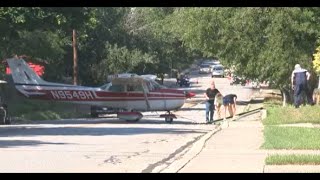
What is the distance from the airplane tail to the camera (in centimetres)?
3784

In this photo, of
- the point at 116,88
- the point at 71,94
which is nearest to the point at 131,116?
the point at 116,88

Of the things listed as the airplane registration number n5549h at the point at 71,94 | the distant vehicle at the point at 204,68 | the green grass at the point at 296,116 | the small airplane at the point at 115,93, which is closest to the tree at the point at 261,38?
the small airplane at the point at 115,93

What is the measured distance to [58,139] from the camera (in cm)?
2138

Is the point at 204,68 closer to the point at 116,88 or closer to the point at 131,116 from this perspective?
the point at 116,88

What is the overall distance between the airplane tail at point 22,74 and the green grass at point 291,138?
18946 mm

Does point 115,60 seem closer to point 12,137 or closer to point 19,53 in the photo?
point 19,53

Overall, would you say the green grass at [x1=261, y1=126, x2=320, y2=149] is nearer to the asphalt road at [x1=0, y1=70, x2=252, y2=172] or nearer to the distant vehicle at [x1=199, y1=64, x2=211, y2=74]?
the asphalt road at [x1=0, y1=70, x2=252, y2=172]

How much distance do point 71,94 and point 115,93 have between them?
226 centimetres

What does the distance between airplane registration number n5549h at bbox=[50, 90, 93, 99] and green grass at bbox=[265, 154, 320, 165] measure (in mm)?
23433

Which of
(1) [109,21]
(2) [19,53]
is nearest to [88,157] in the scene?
(2) [19,53]

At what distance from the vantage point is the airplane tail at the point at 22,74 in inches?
1490

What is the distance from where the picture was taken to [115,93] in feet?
120

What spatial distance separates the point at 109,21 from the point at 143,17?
12.1 m

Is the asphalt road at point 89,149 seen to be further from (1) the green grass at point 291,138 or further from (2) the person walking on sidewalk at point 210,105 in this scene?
(2) the person walking on sidewalk at point 210,105
